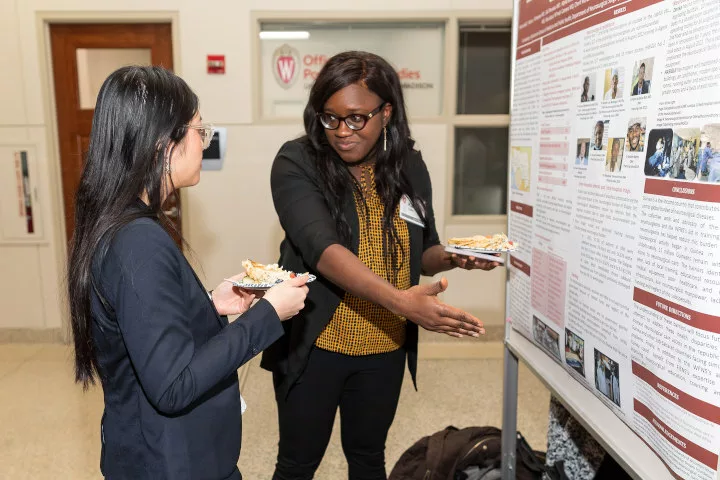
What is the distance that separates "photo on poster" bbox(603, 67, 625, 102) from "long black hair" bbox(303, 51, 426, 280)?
0.63 meters

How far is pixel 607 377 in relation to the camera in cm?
131

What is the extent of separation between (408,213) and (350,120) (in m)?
0.32

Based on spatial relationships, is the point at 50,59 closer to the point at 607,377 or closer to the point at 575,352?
the point at 575,352

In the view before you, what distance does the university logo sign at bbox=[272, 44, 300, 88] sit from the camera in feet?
13.4

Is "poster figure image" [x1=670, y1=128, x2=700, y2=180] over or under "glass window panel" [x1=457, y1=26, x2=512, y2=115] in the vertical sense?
under

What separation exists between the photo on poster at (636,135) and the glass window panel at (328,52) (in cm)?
304

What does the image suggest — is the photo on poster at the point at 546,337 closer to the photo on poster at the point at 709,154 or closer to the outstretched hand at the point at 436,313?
the outstretched hand at the point at 436,313

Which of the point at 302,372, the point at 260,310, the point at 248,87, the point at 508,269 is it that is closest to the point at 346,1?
the point at 248,87

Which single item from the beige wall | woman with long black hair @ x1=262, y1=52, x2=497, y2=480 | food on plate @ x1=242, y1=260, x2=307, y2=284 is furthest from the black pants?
the beige wall

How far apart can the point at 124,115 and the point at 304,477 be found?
4.04 feet

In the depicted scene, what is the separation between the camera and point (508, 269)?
1933 mm

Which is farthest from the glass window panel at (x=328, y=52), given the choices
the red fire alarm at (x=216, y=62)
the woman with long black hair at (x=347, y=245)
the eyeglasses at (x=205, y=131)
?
the eyeglasses at (x=205, y=131)

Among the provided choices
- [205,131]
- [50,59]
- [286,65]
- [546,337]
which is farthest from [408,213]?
[50,59]

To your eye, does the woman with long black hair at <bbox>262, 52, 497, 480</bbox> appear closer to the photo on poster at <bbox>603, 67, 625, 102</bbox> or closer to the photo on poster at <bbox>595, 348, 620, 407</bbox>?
the photo on poster at <bbox>595, 348, 620, 407</bbox>
